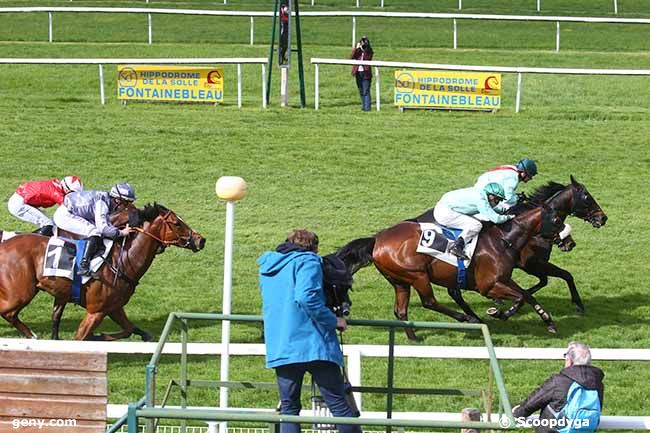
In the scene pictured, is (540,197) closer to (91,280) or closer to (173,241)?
(173,241)

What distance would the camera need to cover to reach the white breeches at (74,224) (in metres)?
10.5

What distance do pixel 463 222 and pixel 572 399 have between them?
488 cm

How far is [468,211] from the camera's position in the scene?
37.0 ft

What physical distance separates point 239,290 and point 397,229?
7.03 ft

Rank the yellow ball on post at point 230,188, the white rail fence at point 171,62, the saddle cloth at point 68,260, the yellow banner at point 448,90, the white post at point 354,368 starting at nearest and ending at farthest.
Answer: the white post at point 354,368 < the yellow ball on post at point 230,188 < the saddle cloth at point 68,260 < the white rail fence at point 171,62 < the yellow banner at point 448,90

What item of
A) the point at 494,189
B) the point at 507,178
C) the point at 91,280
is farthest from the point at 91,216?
the point at 507,178

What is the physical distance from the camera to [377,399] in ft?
30.8

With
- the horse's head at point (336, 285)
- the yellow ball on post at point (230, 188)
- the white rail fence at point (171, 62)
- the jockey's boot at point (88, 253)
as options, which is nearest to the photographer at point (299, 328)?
the horse's head at point (336, 285)

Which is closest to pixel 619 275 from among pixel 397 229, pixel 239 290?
pixel 397 229

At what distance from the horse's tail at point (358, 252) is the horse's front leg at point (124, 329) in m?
2.02

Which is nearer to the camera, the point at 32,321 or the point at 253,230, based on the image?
the point at 32,321

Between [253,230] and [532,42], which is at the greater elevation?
[532,42]

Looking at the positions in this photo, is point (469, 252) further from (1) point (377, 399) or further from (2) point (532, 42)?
(2) point (532, 42)

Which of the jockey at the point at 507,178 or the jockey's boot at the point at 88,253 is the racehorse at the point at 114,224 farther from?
the jockey at the point at 507,178
